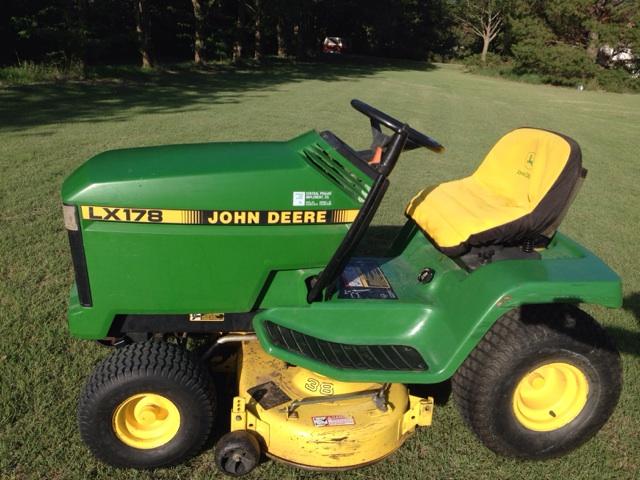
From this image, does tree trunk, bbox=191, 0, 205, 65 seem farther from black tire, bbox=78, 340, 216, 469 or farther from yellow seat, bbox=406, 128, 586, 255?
black tire, bbox=78, 340, 216, 469

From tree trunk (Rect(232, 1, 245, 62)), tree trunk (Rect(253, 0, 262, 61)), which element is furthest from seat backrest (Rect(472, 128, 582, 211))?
tree trunk (Rect(253, 0, 262, 61))

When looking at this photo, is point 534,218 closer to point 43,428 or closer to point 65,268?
point 43,428

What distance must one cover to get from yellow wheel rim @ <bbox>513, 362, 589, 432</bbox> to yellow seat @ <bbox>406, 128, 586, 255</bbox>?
2.13 feet

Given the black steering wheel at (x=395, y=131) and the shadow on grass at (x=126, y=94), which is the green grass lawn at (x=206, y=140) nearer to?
the shadow on grass at (x=126, y=94)

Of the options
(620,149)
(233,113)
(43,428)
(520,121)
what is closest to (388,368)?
(43,428)

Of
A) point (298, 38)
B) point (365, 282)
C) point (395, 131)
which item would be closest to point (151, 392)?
point (365, 282)

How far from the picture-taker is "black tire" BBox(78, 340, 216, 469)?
2172 mm

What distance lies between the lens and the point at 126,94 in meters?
13.0

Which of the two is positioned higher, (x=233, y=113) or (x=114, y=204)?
(x=114, y=204)

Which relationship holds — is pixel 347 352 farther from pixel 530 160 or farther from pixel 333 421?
pixel 530 160

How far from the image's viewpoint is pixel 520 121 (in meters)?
14.3

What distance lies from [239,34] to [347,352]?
2405cm

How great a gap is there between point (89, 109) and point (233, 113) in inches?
111

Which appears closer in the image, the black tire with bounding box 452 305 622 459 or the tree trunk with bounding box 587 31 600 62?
the black tire with bounding box 452 305 622 459
